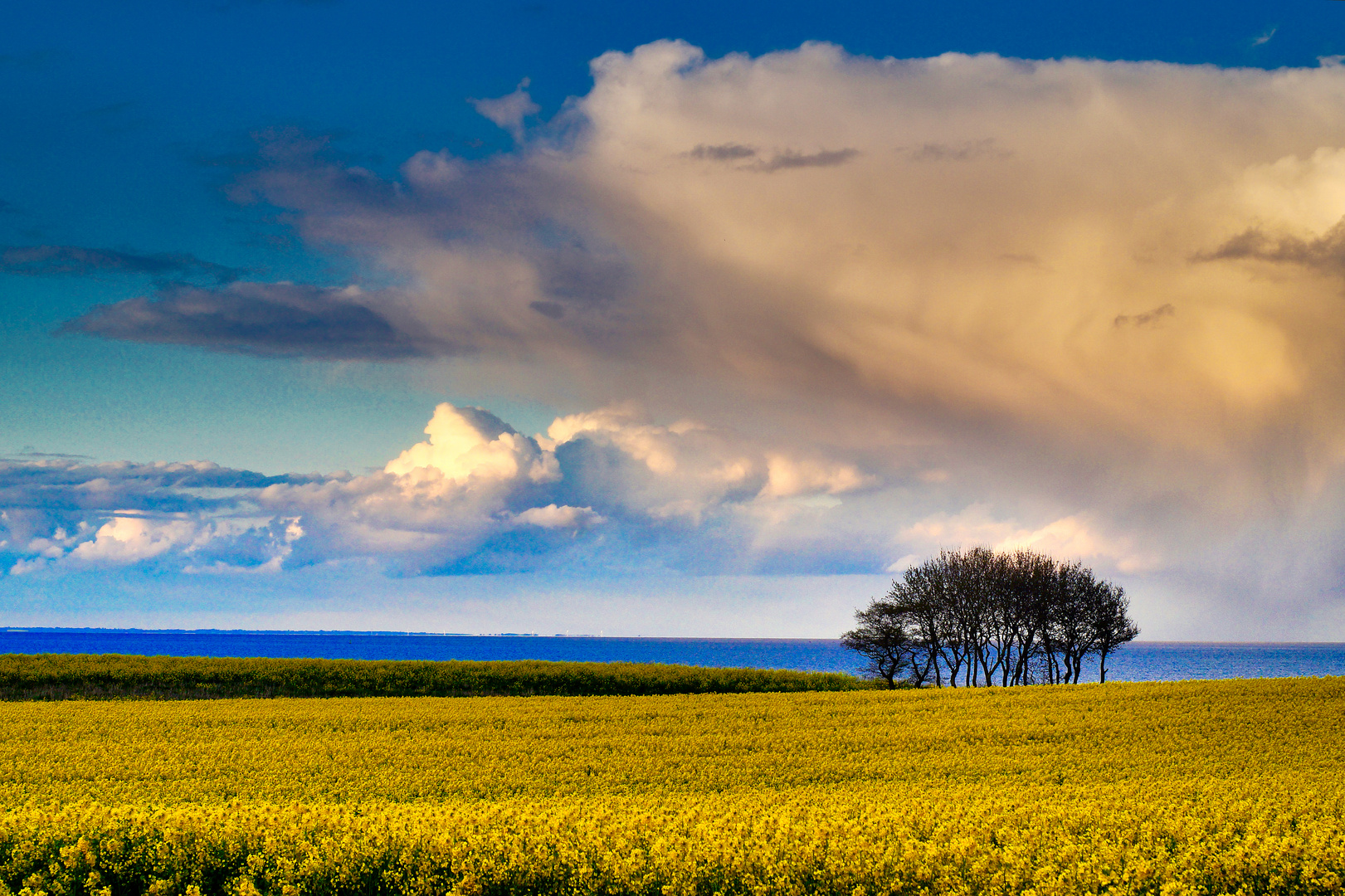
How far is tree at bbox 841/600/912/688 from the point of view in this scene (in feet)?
207

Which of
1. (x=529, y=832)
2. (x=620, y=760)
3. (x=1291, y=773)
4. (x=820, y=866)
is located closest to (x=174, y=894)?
(x=529, y=832)

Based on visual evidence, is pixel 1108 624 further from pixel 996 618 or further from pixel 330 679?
pixel 330 679

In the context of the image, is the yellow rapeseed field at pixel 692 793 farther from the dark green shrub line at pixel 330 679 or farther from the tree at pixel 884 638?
the tree at pixel 884 638

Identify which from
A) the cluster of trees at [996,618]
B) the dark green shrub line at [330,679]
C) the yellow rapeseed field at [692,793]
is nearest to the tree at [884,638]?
the cluster of trees at [996,618]

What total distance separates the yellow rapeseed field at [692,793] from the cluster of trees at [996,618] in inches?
1187

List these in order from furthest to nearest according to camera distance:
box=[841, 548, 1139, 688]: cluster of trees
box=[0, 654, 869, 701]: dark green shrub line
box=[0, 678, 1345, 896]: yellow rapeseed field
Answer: box=[841, 548, 1139, 688]: cluster of trees, box=[0, 654, 869, 701]: dark green shrub line, box=[0, 678, 1345, 896]: yellow rapeseed field

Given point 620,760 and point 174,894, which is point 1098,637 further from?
point 174,894

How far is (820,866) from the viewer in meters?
8.67

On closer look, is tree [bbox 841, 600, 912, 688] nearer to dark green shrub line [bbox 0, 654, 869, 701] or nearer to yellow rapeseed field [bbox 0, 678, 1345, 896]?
dark green shrub line [bbox 0, 654, 869, 701]

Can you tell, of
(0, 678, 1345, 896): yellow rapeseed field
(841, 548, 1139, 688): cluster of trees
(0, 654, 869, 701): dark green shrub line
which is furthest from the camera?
(841, 548, 1139, 688): cluster of trees

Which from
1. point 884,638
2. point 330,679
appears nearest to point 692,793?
point 330,679

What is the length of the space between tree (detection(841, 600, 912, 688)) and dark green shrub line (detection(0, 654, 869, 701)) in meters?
15.0

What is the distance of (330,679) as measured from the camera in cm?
4453

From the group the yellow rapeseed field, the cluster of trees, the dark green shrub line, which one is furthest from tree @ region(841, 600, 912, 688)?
the yellow rapeseed field
